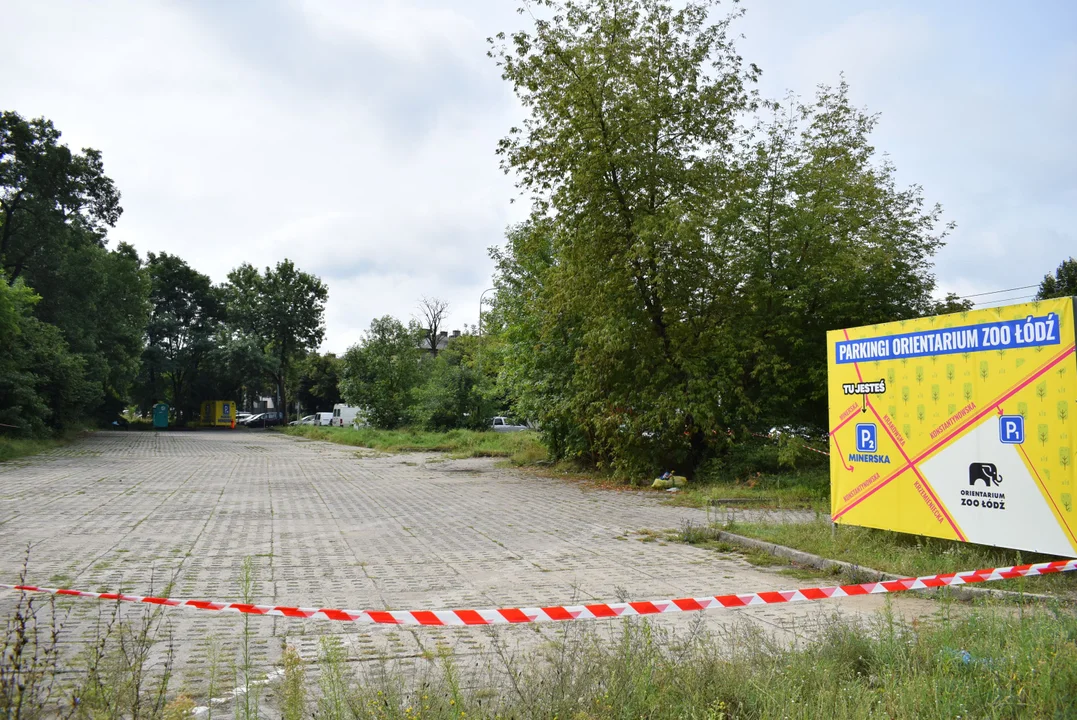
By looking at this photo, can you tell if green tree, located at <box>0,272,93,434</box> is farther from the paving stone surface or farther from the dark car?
the dark car

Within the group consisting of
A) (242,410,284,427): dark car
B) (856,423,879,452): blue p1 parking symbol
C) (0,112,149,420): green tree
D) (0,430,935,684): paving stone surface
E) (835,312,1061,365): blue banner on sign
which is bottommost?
(0,430,935,684): paving stone surface

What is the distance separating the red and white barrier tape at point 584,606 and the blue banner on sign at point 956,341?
6.84 feet

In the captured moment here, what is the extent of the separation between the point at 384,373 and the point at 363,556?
38526mm

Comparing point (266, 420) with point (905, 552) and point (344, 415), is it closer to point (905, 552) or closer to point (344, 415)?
point (344, 415)

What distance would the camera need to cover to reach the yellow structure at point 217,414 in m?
69.8

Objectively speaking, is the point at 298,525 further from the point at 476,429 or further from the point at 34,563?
the point at 476,429

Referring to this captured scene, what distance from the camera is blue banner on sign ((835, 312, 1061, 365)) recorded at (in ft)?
23.9

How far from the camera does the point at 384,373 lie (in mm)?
47031

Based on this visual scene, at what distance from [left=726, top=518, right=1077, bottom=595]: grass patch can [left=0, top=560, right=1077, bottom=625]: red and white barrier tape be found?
135mm

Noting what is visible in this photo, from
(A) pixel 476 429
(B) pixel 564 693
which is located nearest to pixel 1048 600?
(B) pixel 564 693

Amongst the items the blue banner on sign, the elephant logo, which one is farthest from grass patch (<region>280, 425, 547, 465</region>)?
the elephant logo

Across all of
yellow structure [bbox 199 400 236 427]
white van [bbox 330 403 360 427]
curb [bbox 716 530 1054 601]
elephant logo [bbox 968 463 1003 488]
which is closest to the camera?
curb [bbox 716 530 1054 601]

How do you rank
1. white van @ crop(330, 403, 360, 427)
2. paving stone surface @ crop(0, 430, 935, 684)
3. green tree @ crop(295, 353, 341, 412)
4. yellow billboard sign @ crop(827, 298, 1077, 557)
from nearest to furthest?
paving stone surface @ crop(0, 430, 935, 684) < yellow billboard sign @ crop(827, 298, 1077, 557) < white van @ crop(330, 403, 360, 427) < green tree @ crop(295, 353, 341, 412)

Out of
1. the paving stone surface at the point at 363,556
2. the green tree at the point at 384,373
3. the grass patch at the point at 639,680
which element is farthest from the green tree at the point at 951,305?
the green tree at the point at 384,373
